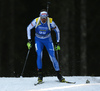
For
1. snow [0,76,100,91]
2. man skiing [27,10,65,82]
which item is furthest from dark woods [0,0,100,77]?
man skiing [27,10,65,82]

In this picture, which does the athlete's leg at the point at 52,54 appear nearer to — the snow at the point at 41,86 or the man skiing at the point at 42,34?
the man skiing at the point at 42,34

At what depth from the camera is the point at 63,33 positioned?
16484 mm

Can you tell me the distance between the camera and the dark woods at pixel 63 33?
1468cm

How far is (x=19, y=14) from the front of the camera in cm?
2403

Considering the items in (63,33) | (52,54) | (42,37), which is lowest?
(52,54)

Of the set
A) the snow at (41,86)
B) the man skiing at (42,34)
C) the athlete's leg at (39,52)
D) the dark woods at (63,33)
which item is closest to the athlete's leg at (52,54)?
the man skiing at (42,34)

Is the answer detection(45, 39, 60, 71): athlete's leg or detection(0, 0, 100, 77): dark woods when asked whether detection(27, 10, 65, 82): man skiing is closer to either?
detection(45, 39, 60, 71): athlete's leg

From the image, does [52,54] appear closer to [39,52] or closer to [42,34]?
[39,52]

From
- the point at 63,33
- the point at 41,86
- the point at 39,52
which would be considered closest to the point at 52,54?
the point at 39,52

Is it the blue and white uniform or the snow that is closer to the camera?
the snow

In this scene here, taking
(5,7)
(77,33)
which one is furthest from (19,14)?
(77,33)

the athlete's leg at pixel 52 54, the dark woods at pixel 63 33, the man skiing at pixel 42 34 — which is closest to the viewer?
the man skiing at pixel 42 34

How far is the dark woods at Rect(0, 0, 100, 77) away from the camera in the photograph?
14.7 meters

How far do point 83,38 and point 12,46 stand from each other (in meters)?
6.97
